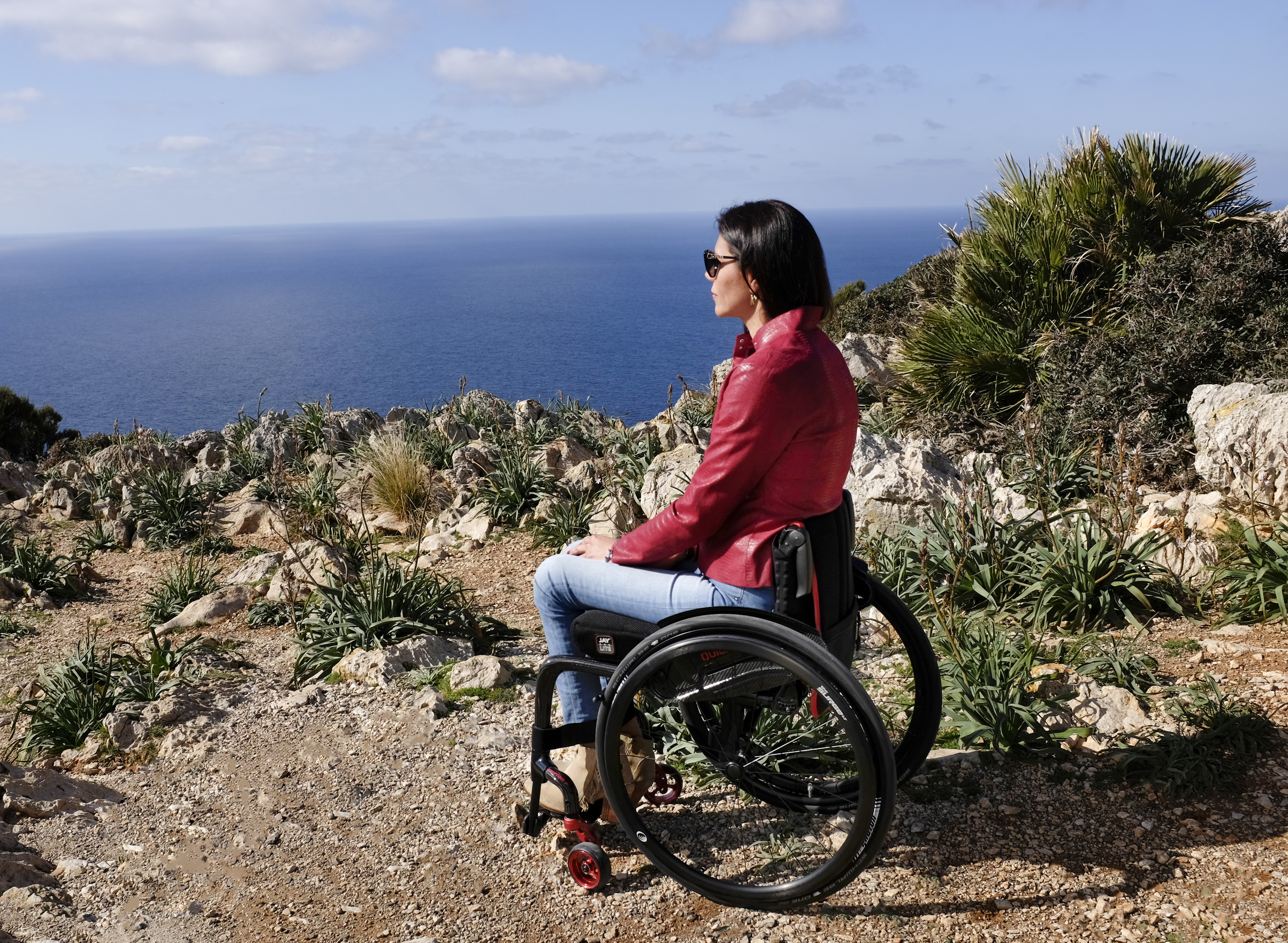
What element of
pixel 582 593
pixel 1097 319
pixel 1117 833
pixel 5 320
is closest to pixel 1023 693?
pixel 1117 833

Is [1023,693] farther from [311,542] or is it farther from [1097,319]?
[1097,319]

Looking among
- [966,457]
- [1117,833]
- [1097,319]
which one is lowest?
[1117,833]

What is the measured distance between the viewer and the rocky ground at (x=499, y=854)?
2613 mm

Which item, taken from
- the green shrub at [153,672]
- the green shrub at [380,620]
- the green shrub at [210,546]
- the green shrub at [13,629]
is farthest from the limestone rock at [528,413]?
the green shrub at [153,672]

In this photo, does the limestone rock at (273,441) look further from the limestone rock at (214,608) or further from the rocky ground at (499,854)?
the rocky ground at (499,854)

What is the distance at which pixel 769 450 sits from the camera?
2369mm

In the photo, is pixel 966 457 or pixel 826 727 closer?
pixel 826 727

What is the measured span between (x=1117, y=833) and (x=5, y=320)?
162706 mm

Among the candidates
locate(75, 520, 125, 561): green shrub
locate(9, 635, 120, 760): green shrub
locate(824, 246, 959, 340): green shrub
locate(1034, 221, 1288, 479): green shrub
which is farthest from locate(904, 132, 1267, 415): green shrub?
locate(75, 520, 125, 561): green shrub

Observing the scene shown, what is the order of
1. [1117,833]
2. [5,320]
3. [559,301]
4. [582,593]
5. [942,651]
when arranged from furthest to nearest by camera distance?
Result: [5,320]
[559,301]
[942,651]
[1117,833]
[582,593]

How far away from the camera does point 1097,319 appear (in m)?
8.36

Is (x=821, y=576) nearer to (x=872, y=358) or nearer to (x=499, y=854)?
(x=499, y=854)

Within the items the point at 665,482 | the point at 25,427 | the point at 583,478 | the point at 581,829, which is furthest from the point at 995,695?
the point at 25,427

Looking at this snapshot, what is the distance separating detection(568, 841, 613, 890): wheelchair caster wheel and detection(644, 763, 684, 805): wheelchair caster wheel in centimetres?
32
